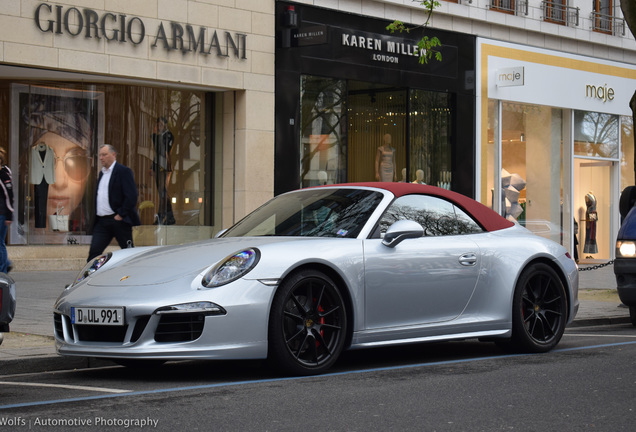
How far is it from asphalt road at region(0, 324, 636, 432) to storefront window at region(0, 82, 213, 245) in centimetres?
1061

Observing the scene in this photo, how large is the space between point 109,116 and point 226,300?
485 inches

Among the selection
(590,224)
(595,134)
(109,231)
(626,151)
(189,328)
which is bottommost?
(189,328)

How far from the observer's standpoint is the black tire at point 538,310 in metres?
8.11

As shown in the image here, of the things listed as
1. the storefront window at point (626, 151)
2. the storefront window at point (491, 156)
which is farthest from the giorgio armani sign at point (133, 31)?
the storefront window at point (626, 151)

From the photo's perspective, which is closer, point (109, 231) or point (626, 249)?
point (626, 249)

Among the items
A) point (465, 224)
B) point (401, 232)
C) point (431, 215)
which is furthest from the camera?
point (465, 224)

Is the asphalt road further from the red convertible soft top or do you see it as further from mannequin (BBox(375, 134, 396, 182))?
mannequin (BBox(375, 134, 396, 182))

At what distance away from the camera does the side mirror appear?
7215 millimetres

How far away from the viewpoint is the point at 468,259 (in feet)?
25.6

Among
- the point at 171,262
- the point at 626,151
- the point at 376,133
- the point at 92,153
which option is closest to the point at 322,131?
the point at 376,133

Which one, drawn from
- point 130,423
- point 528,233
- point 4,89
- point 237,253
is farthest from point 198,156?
point 130,423

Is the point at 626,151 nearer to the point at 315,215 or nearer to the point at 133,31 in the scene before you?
the point at 133,31

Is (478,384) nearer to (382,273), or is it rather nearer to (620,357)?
(382,273)

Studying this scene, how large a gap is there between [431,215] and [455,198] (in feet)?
1.28
